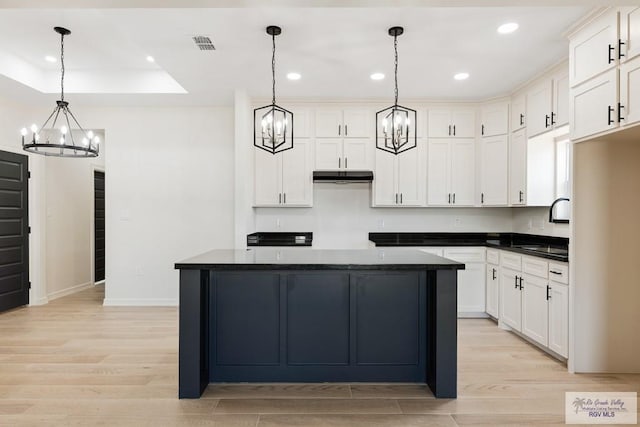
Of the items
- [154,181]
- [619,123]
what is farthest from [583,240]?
[154,181]

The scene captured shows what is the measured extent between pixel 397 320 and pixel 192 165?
12.7ft

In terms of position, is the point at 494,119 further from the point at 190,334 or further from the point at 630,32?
the point at 190,334

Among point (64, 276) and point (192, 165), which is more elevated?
point (192, 165)

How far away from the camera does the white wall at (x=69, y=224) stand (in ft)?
19.4

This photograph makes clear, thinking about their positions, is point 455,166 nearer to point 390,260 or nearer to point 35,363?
point 390,260

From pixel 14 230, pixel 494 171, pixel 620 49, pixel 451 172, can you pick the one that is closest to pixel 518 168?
pixel 494 171

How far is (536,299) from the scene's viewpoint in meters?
3.78

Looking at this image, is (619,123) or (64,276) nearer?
(619,123)

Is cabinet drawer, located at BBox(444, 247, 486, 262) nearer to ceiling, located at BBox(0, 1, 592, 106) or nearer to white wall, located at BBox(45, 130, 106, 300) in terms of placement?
ceiling, located at BBox(0, 1, 592, 106)

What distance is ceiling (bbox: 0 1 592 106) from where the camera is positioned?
3073mm

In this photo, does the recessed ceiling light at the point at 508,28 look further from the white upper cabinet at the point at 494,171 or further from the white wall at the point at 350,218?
the white wall at the point at 350,218

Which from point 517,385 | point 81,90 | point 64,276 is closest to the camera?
point 517,385

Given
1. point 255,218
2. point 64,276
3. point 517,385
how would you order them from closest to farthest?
point 517,385 → point 255,218 → point 64,276

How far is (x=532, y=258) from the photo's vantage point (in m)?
3.84
